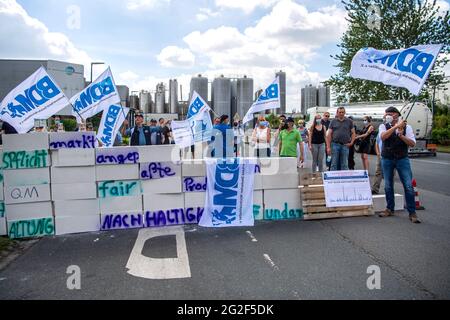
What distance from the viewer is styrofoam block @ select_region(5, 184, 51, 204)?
252 inches

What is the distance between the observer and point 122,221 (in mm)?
6852

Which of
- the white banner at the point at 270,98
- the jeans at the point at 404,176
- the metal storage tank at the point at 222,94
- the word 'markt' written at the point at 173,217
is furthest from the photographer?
the metal storage tank at the point at 222,94

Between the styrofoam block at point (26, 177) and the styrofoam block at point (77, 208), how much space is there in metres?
0.47

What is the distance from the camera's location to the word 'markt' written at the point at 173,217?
22.8 ft

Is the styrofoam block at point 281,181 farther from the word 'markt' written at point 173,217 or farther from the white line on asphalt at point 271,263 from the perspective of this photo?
the white line on asphalt at point 271,263

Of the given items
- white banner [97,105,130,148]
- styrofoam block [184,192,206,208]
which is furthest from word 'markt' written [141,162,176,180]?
white banner [97,105,130,148]

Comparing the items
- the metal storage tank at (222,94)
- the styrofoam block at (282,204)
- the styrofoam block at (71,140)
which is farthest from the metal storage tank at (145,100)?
the styrofoam block at (282,204)

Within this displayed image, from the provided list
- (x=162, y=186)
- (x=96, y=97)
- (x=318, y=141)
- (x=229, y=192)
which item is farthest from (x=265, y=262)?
(x=318, y=141)

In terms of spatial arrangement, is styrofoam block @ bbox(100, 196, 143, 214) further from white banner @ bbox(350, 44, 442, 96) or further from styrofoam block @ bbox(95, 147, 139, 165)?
white banner @ bbox(350, 44, 442, 96)

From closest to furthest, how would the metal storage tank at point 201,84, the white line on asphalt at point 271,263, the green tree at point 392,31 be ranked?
the white line on asphalt at point 271,263 → the green tree at point 392,31 → the metal storage tank at point 201,84

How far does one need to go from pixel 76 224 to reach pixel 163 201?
5.10 feet

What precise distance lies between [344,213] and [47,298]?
5337 millimetres

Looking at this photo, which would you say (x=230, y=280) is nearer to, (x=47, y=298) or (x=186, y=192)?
(x=47, y=298)

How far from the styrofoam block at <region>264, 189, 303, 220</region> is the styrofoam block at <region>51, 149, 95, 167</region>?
10.7 feet
